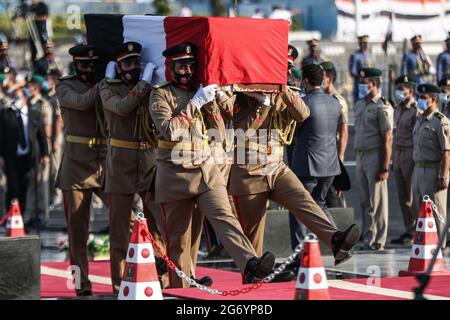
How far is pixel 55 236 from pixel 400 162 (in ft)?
15.8

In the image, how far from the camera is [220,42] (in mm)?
12180

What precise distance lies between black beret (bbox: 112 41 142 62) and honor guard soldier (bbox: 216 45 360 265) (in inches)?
35.6

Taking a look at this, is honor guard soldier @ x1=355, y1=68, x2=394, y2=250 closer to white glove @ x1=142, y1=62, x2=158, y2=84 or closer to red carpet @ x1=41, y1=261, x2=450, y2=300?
red carpet @ x1=41, y1=261, x2=450, y2=300

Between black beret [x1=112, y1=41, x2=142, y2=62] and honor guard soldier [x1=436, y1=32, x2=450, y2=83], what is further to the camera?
honor guard soldier [x1=436, y1=32, x2=450, y2=83]

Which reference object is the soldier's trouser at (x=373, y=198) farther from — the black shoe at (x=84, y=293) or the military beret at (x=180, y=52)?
the military beret at (x=180, y=52)

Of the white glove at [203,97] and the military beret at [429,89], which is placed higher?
the white glove at [203,97]

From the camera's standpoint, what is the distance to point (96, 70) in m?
13.0

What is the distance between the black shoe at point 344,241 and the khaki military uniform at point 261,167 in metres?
0.30

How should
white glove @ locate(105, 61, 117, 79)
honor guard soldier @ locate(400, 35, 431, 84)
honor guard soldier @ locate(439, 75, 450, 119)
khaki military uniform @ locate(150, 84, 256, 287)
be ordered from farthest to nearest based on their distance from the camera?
honor guard soldier @ locate(400, 35, 431, 84)
honor guard soldier @ locate(439, 75, 450, 119)
white glove @ locate(105, 61, 117, 79)
khaki military uniform @ locate(150, 84, 256, 287)

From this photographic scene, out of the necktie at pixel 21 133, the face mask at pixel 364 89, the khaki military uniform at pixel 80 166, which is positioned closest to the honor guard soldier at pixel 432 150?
the face mask at pixel 364 89

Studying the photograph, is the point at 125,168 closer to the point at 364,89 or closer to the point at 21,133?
the point at 364,89

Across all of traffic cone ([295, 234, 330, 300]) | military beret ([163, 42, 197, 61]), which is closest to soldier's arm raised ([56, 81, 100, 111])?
military beret ([163, 42, 197, 61])

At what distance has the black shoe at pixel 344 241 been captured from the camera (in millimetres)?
12133

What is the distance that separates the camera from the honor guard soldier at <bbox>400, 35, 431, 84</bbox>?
25797mm
